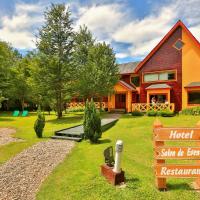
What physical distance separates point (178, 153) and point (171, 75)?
2162 centimetres

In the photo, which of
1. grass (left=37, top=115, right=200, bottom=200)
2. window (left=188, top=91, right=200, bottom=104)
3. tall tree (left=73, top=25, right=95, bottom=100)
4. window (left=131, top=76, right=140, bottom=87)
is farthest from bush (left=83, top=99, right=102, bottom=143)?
window (left=131, top=76, right=140, bottom=87)

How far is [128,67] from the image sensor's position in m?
32.2

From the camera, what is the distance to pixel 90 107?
11.7 metres

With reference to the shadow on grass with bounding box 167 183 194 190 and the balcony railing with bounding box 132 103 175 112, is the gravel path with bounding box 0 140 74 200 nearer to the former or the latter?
the shadow on grass with bounding box 167 183 194 190

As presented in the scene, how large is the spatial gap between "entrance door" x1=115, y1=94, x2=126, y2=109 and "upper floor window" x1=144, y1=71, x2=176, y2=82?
4696mm

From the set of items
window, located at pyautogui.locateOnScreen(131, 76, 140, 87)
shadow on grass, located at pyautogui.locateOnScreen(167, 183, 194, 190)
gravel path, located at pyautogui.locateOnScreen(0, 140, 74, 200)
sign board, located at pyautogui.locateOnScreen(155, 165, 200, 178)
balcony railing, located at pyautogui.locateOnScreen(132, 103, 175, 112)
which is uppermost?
window, located at pyautogui.locateOnScreen(131, 76, 140, 87)

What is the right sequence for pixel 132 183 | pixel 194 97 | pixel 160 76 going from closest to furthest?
pixel 132 183 → pixel 194 97 → pixel 160 76

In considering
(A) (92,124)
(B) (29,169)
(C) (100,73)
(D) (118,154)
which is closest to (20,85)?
(C) (100,73)

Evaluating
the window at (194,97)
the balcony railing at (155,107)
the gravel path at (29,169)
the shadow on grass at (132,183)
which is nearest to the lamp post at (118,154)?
the shadow on grass at (132,183)

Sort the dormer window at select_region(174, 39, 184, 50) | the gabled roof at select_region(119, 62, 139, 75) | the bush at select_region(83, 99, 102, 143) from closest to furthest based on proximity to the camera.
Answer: the bush at select_region(83, 99, 102, 143) < the dormer window at select_region(174, 39, 184, 50) < the gabled roof at select_region(119, 62, 139, 75)

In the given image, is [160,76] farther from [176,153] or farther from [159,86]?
[176,153]

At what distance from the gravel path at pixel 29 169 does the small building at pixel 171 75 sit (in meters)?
16.5

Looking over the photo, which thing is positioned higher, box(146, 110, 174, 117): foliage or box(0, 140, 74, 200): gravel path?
box(146, 110, 174, 117): foliage

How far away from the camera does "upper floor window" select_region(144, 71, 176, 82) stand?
83.6 ft
